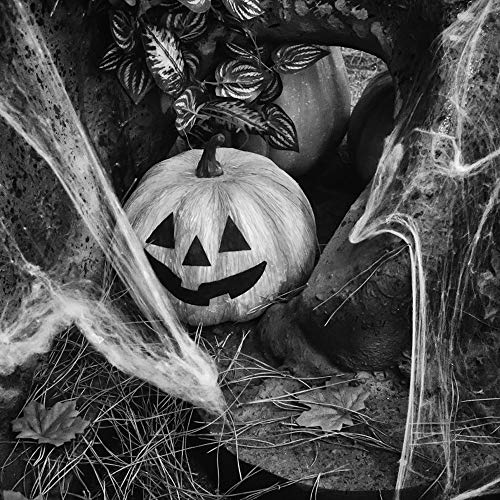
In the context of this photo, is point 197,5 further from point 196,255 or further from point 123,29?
point 196,255

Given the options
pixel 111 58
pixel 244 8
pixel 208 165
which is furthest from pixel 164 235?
pixel 244 8

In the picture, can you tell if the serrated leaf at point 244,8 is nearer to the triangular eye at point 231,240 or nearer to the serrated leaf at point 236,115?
the serrated leaf at point 236,115

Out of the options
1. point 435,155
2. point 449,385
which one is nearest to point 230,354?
point 449,385

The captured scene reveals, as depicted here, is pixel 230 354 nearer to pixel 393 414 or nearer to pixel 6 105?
pixel 393 414

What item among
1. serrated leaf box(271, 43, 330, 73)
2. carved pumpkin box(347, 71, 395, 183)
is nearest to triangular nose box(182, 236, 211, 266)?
serrated leaf box(271, 43, 330, 73)

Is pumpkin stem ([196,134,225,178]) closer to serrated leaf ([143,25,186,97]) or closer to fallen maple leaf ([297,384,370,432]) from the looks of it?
serrated leaf ([143,25,186,97])

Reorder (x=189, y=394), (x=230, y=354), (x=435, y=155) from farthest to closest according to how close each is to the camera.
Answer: (x=230, y=354) < (x=189, y=394) < (x=435, y=155)
